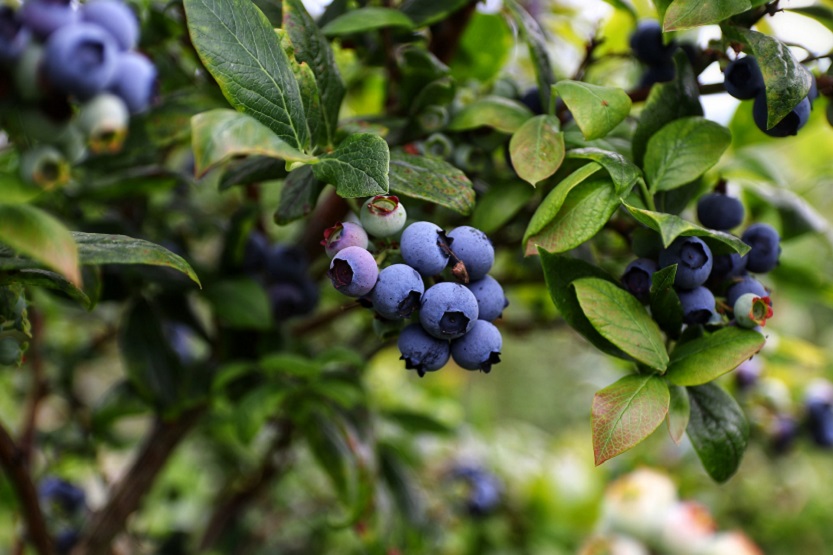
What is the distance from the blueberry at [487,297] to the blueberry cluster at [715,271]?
0.35ft

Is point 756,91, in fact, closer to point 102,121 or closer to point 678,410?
point 678,410

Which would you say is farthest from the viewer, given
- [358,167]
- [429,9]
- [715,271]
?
[429,9]

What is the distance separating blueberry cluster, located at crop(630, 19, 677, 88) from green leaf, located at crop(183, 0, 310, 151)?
0.34 m

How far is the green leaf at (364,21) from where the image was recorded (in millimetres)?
555

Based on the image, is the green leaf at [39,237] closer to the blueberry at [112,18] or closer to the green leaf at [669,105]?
the blueberry at [112,18]

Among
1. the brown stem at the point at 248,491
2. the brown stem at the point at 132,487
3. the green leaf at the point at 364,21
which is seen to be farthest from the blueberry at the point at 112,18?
the brown stem at the point at 248,491

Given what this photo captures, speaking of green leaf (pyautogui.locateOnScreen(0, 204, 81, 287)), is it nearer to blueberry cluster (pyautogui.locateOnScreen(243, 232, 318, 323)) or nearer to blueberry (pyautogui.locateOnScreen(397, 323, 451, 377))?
blueberry (pyautogui.locateOnScreen(397, 323, 451, 377))

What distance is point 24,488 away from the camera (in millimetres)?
688

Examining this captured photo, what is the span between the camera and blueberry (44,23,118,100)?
325 mm

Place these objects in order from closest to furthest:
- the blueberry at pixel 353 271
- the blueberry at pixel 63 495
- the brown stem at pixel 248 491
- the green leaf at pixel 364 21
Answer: the blueberry at pixel 353 271 < the green leaf at pixel 364 21 < the blueberry at pixel 63 495 < the brown stem at pixel 248 491

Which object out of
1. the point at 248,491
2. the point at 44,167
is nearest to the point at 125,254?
the point at 44,167

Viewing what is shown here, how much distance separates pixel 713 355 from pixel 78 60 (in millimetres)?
425

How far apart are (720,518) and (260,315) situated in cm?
138

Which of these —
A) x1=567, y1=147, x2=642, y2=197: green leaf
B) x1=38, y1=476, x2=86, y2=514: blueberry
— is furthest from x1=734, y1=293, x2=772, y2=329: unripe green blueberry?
x1=38, y1=476, x2=86, y2=514: blueberry
